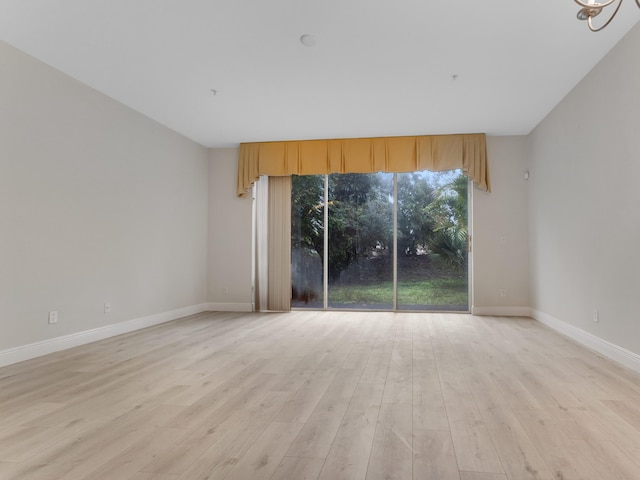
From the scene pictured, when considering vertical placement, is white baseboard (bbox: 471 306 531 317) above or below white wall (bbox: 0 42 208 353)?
below

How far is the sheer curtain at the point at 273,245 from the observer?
683 centimetres

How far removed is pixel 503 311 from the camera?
246 inches

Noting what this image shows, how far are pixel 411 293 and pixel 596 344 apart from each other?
2.92 m

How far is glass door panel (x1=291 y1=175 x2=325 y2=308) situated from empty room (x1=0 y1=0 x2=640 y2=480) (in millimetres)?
36

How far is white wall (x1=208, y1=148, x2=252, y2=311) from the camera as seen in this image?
687 centimetres

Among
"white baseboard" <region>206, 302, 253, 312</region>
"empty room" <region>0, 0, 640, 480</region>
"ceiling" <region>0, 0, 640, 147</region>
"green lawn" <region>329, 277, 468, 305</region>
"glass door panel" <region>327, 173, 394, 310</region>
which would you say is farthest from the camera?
"white baseboard" <region>206, 302, 253, 312</region>

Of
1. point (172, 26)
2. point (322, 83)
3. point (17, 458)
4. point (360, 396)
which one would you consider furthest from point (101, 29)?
point (360, 396)

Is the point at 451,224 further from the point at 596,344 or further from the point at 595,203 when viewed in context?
the point at 596,344

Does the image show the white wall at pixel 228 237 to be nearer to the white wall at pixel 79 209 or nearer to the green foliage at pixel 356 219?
the white wall at pixel 79 209

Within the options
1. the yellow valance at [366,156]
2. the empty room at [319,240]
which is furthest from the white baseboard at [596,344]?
the yellow valance at [366,156]

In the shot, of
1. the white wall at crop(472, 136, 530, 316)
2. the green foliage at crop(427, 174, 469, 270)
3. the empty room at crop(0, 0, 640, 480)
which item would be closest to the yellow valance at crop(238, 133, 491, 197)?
the empty room at crop(0, 0, 640, 480)

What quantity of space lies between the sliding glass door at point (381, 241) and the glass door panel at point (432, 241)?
0.05 feet

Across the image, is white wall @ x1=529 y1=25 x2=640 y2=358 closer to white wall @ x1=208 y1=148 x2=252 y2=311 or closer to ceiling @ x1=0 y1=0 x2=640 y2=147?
ceiling @ x1=0 y1=0 x2=640 y2=147

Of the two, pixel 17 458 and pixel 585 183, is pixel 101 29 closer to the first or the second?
pixel 17 458
